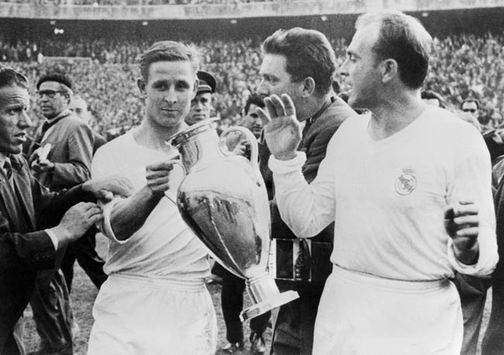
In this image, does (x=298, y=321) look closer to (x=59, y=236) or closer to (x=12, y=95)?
(x=59, y=236)

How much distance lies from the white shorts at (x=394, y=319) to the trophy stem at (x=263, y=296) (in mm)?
314

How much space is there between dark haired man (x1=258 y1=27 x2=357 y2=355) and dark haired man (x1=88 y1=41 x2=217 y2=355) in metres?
0.31

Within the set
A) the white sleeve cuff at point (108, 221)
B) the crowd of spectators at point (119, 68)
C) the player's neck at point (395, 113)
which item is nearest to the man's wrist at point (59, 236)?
the white sleeve cuff at point (108, 221)

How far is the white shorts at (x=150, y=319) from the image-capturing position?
2.58 m

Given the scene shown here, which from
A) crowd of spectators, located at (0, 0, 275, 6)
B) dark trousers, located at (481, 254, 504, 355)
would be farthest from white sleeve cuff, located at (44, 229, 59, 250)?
crowd of spectators, located at (0, 0, 275, 6)

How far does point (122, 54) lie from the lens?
19844mm

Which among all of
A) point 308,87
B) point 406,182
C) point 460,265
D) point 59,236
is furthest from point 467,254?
point 59,236

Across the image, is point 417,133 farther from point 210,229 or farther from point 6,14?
point 6,14

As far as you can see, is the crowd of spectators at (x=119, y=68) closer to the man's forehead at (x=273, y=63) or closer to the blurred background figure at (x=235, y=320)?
the blurred background figure at (x=235, y=320)

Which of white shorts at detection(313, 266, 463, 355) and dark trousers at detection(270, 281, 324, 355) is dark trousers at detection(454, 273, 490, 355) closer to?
dark trousers at detection(270, 281, 324, 355)

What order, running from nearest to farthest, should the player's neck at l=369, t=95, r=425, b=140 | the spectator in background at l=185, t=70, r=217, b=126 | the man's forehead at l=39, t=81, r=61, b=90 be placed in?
the player's neck at l=369, t=95, r=425, b=140 < the spectator in background at l=185, t=70, r=217, b=126 < the man's forehead at l=39, t=81, r=61, b=90

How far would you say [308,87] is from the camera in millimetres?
2811

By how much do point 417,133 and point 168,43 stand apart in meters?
1.13

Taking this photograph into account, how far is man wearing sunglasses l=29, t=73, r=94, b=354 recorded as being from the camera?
489 cm
